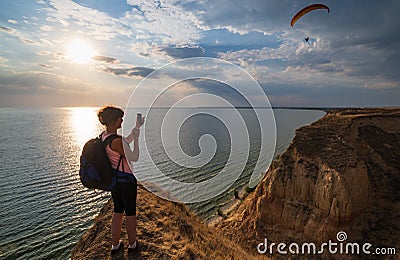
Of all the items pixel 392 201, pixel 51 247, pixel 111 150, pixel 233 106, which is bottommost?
pixel 51 247

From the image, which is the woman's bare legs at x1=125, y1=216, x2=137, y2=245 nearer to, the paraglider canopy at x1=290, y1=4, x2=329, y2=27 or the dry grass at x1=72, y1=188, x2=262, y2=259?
the dry grass at x1=72, y1=188, x2=262, y2=259

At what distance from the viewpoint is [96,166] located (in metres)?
3.79

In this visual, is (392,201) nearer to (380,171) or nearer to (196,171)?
(380,171)

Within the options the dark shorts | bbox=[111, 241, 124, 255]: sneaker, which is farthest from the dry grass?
the dark shorts

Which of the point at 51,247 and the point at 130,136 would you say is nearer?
the point at 130,136

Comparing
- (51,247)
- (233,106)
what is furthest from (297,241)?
(51,247)

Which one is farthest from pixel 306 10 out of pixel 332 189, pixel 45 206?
pixel 45 206

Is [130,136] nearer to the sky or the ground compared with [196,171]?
nearer to the sky

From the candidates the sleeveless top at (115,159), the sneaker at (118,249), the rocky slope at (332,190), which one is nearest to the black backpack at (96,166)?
the sleeveless top at (115,159)

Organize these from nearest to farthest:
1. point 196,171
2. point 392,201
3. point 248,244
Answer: point 392,201, point 248,244, point 196,171

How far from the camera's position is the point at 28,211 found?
22.5 m

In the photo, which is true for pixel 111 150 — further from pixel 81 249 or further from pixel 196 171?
pixel 196 171

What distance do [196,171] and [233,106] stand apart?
32313mm

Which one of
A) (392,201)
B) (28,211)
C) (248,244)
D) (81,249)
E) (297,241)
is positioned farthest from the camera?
(28,211)
